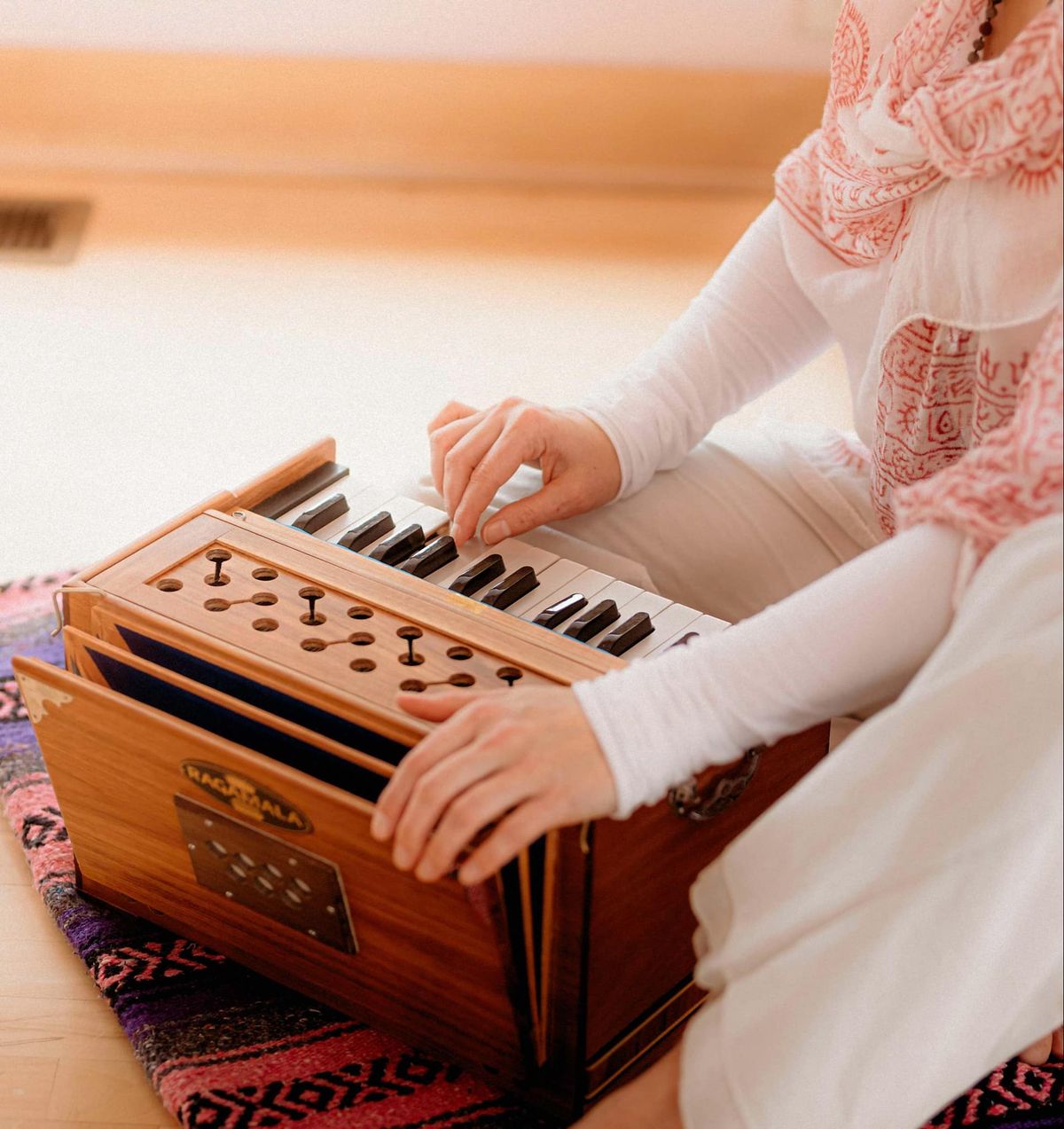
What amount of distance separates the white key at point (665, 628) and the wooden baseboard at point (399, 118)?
5.72 feet

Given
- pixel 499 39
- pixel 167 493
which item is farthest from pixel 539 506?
pixel 499 39

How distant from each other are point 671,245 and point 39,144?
1143 mm

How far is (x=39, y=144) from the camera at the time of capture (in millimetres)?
2613

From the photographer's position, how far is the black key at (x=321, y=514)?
3.60ft

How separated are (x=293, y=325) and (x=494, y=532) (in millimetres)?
1214

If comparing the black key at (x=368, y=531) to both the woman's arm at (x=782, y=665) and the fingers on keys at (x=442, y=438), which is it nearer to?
the fingers on keys at (x=442, y=438)

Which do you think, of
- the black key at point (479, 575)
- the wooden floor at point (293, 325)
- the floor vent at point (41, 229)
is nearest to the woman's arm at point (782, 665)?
the black key at point (479, 575)

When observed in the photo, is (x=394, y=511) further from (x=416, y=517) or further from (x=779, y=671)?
(x=779, y=671)

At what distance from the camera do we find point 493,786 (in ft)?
2.54

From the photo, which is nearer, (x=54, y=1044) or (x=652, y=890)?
(x=652, y=890)

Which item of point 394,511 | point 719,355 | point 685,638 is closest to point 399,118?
point 719,355

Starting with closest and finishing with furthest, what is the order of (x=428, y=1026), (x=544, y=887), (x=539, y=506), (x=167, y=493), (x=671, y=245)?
(x=544, y=887) → (x=428, y=1026) → (x=539, y=506) → (x=167, y=493) → (x=671, y=245)

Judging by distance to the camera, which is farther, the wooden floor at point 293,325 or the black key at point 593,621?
the wooden floor at point 293,325

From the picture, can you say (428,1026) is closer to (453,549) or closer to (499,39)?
(453,549)
